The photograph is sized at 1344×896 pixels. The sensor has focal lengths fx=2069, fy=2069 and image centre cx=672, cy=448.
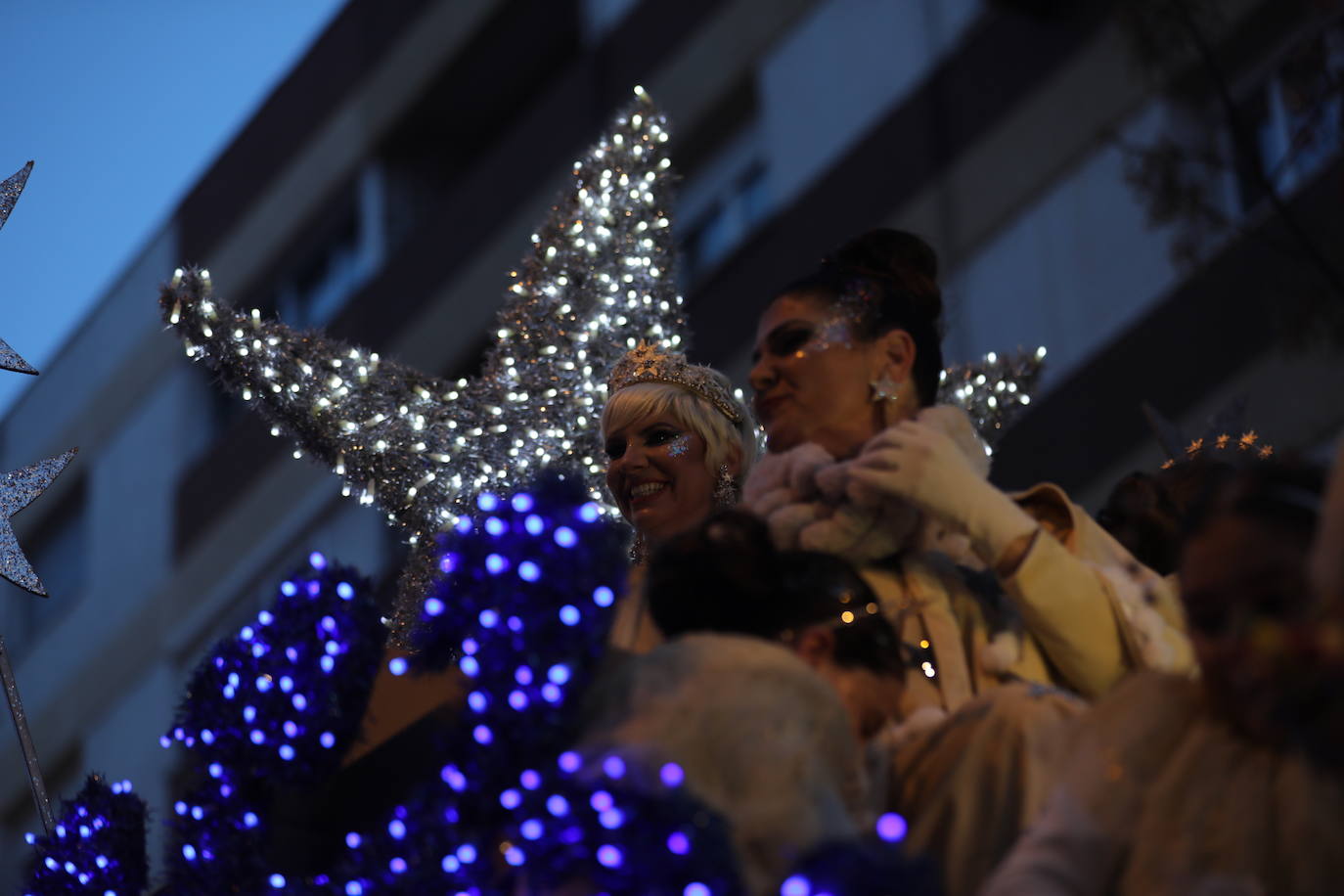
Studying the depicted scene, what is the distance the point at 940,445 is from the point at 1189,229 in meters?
6.05

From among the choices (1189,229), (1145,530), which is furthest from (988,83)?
(1145,530)

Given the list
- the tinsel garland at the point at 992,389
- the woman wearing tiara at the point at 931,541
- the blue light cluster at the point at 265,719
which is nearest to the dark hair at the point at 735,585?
the woman wearing tiara at the point at 931,541

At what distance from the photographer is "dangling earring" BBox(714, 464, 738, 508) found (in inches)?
197

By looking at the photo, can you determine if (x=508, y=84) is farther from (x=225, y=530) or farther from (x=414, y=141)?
(x=225, y=530)

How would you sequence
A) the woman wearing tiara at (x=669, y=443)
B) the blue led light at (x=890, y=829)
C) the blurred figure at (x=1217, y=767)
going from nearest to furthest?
the blurred figure at (x=1217, y=767)
the blue led light at (x=890, y=829)
the woman wearing tiara at (x=669, y=443)

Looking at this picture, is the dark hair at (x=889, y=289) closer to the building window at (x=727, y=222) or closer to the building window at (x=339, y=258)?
the building window at (x=727, y=222)

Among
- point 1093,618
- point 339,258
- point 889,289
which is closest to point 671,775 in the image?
point 1093,618

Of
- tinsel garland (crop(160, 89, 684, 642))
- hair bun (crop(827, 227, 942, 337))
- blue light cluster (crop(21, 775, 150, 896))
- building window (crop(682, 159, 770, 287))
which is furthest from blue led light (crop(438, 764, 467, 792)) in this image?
building window (crop(682, 159, 770, 287))

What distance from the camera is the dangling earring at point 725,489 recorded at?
16.4 ft

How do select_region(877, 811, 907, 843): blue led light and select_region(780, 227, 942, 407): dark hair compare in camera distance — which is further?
select_region(780, 227, 942, 407): dark hair

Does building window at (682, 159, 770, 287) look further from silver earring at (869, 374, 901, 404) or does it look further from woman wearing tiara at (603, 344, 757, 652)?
silver earring at (869, 374, 901, 404)

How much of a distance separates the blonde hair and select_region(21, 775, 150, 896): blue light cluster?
1588 mm

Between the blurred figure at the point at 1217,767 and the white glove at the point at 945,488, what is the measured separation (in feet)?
2.19

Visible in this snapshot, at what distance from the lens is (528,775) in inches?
114
